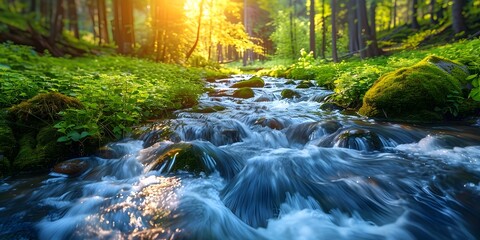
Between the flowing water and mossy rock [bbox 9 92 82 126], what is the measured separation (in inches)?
41.6

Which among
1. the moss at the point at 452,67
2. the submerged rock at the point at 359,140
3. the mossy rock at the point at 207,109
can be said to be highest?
the moss at the point at 452,67

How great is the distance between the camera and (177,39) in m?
16.5

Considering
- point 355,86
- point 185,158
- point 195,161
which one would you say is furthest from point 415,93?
point 185,158

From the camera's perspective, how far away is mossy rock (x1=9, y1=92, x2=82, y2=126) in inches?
190

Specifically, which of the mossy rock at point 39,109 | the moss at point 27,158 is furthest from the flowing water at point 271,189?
the mossy rock at point 39,109

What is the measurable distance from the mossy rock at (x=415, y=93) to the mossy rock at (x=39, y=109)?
19.2 feet

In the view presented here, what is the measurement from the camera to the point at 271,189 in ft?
12.1

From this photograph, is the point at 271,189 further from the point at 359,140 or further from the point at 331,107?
the point at 331,107

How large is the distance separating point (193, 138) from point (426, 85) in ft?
15.1

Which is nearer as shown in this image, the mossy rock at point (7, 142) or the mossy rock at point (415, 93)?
the mossy rock at point (7, 142)

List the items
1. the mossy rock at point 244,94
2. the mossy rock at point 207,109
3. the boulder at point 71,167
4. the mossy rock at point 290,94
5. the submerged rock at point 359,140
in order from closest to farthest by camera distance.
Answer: the boulder at point 71,167 → the submerged rock at point 359,140 → the mossy rock at point 207,109 → the mossy rock at point 290,94 → the mossy rock at point 244,94

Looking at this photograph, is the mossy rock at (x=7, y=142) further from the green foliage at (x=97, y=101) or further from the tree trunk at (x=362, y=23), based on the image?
the tree trunk at (x=362, y=23)

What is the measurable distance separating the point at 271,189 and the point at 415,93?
402cm

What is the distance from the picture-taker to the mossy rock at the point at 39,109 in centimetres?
483
